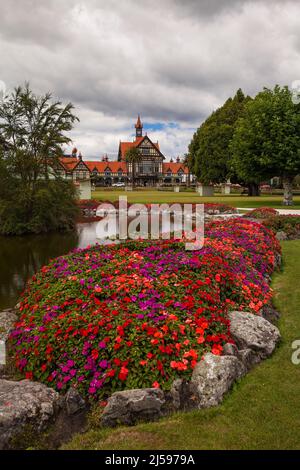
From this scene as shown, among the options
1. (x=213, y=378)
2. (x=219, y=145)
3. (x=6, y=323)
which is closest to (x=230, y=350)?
(x=213, y=378)

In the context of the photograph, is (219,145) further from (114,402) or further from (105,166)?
(105,166)

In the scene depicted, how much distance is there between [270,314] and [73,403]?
4157mm

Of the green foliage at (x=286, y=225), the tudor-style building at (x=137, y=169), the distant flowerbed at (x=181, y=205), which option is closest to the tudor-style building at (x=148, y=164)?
the tudor-style building at (x=137, y=169)

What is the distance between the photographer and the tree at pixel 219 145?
44.7 metres

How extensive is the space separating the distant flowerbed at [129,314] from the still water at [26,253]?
325 cm

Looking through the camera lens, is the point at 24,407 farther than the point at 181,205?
No

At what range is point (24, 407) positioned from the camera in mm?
3650

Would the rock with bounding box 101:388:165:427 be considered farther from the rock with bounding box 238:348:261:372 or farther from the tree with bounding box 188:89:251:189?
the tree with bounding box 188:89:251:189

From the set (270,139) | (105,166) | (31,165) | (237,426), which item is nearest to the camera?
(237,426)

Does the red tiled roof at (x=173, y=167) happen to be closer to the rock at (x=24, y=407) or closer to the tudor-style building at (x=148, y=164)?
the tudor-style building at (x=148, y=164)

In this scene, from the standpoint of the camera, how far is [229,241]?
8.99 m
